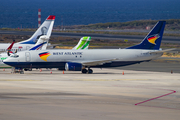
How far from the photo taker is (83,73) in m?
52.7

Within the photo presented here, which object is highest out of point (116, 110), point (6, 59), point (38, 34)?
point (38, 34)

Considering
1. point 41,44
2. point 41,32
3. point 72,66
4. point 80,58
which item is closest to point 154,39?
point 80,58

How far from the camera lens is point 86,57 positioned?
174ft

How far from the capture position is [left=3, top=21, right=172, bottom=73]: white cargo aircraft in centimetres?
5078

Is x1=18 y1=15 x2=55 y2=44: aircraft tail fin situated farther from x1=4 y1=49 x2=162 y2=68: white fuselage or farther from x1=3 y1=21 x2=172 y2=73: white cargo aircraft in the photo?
x1=4 y1=49 x2=162 y2=68: white fuselage

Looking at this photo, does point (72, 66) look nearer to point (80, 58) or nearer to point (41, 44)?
point (80, 58)

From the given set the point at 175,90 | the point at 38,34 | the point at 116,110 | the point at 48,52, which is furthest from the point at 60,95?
the point at 38,34

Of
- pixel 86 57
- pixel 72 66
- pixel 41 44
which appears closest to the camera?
pixel 72 66

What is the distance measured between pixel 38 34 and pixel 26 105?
37958 millimetres

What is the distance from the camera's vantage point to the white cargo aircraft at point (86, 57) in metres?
50.8

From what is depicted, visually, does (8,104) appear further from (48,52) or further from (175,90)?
(48,52)

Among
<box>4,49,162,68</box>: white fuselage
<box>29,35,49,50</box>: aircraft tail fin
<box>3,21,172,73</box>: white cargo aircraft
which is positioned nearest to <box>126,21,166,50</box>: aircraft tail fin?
<box>3,21,172,73</box>: white cargo aircraft

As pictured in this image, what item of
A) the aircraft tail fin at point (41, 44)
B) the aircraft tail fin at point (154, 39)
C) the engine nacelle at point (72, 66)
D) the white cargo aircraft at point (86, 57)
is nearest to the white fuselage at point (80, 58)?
the white cargo aircraft at point (86, 57)

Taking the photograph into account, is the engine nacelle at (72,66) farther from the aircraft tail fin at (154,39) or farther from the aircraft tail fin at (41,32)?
the aircraft tail fin at (41,32)
